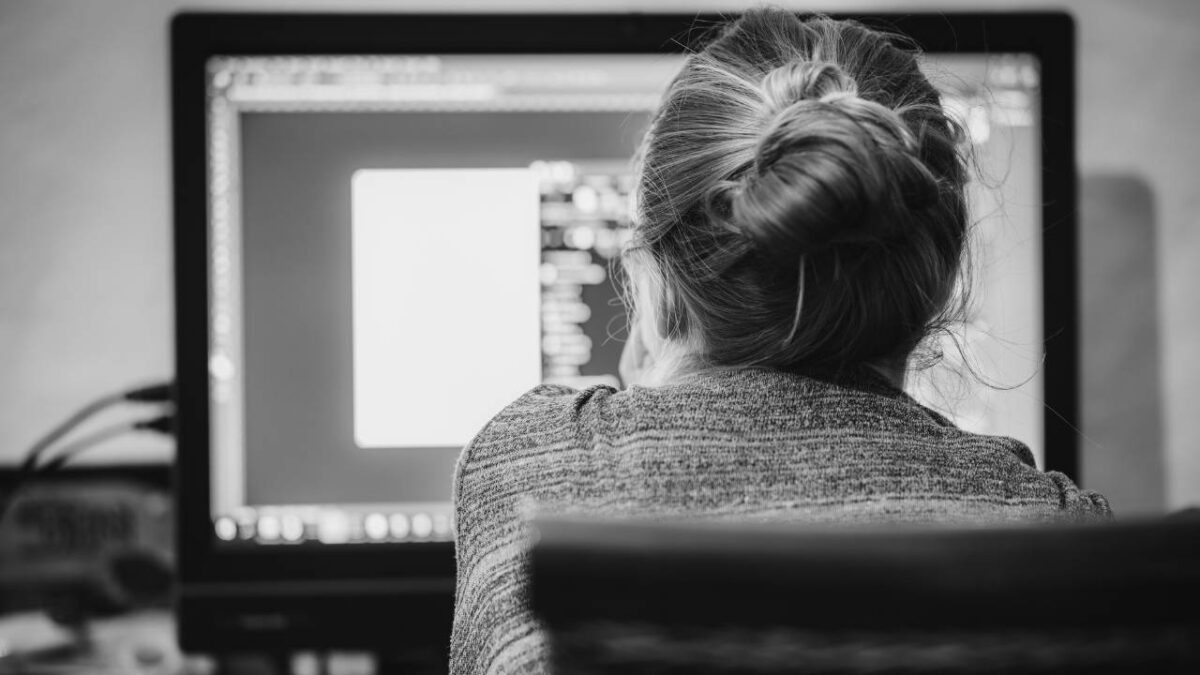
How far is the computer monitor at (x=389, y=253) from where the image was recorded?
2.40 feet

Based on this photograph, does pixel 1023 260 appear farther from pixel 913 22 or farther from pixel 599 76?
pixel 599 76

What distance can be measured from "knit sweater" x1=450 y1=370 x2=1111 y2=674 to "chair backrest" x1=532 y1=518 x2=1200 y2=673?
0.17 metres

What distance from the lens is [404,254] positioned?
751 millimetres

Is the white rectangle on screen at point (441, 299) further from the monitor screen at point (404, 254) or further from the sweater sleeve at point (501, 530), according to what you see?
the sweater sleeve at point (501, 530)

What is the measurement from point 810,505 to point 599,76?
0.46 metres

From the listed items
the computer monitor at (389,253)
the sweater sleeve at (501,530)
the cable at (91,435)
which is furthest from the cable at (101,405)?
the sweater sleeve at (501,530)

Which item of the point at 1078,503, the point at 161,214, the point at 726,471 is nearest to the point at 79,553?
the point at 161,214

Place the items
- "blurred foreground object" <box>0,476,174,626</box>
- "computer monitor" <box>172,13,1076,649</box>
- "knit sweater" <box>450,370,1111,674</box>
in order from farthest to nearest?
"blurred foreground object" <box>0,476,174,626</box>
"computer monitor" <box>172,13,1076,649</box>
"knit sweater" <box>450,370,1111,674</box>

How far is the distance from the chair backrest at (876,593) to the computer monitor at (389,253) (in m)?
0.52

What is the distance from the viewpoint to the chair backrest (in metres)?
0.22

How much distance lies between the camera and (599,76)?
748 millimetres

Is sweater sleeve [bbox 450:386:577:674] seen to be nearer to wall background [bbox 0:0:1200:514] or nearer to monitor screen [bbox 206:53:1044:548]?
monitor screen [bbox 206:53:1044:548]

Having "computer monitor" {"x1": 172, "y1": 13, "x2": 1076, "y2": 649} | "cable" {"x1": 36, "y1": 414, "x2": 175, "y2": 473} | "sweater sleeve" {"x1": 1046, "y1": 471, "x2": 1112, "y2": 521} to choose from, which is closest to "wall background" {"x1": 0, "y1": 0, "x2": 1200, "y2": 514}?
"cable" {"x1": 36, "y1": 414, "x2": 175, "y2": 473}

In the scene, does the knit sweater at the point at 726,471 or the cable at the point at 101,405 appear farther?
the cable at the point at 101,405
